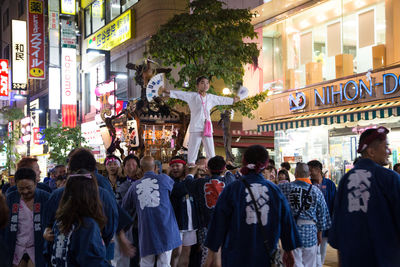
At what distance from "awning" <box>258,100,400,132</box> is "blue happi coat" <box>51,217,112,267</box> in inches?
428

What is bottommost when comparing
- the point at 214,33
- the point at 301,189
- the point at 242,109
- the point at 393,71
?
the point at 301,189

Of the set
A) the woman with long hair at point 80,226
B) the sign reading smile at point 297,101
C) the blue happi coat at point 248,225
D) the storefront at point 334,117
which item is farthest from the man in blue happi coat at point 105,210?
the sign reading smile at point 297,101

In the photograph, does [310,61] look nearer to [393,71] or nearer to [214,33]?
[393,71]

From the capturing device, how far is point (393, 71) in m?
14.4

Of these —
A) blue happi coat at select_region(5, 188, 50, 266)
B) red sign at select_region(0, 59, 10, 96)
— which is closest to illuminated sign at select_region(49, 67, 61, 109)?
red sign at select_region(0, 59, 10, 96)

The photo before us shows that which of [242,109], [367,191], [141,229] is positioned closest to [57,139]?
[242,109]

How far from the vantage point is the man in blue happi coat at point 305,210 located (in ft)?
23.9

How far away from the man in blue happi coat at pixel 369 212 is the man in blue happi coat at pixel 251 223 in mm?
488

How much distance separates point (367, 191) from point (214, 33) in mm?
9466

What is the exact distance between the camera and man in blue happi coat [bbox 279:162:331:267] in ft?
23.9

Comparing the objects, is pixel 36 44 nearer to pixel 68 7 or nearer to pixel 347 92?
pixel 68 7

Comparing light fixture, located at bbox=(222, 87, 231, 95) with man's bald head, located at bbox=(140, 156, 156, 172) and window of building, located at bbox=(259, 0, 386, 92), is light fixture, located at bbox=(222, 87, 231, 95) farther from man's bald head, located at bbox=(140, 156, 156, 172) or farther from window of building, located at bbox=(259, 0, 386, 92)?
man's bald head, located at bbox=(140, 156, 156, 172)

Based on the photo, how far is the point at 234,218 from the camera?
16.1 feet

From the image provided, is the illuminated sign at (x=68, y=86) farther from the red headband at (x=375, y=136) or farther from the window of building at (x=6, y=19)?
the red headband at (x=375, y=136)
